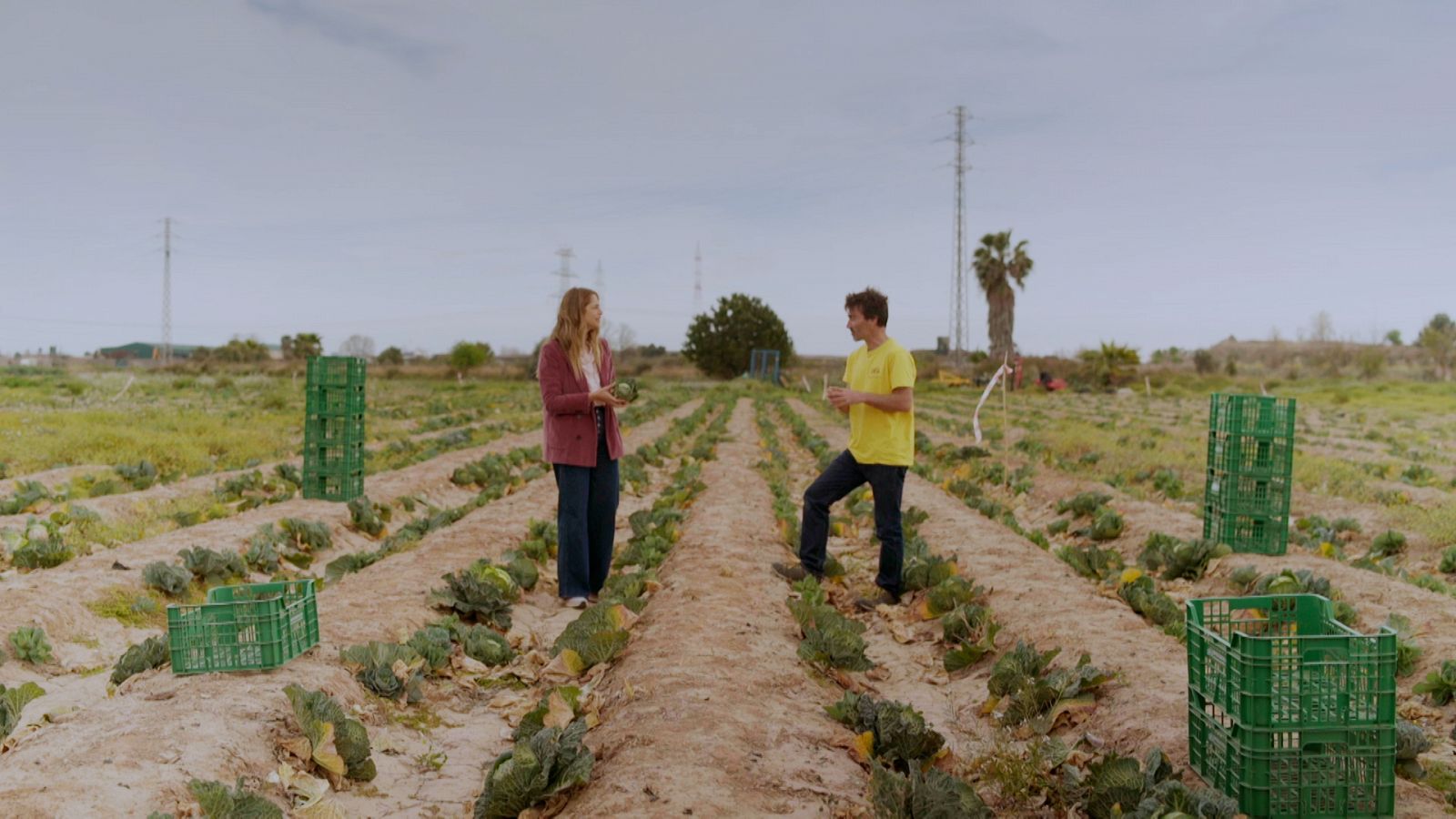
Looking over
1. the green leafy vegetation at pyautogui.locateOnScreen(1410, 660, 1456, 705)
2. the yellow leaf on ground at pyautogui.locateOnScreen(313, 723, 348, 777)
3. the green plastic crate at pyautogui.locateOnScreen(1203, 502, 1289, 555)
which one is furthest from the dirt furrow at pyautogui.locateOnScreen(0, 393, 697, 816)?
the green plastic crate at pyautogui.locateOnScreen(1203, 502, 1289, 555)

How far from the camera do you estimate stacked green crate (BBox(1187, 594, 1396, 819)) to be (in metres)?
3.64

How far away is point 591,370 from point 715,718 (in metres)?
2.82

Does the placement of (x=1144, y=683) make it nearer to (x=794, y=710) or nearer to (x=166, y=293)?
(x=794, y=710)

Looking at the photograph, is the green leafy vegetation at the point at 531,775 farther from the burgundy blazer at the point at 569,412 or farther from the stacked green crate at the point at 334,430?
the stacked green crate at the point at 334,430

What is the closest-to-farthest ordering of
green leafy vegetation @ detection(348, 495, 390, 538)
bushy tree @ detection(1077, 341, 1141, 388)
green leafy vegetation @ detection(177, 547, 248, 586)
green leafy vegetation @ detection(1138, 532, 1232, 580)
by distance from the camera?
green leafy vegetation @ detection(177, 547, 248, 586) < green leafy vegetation @ detection(1138, 532, 1232, 580) < green leafy vegetation @ detection(348, 495, 390, 538) < bushy tree @ detection(1077, 341, 1141, 388)

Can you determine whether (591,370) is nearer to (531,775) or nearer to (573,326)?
(573,326)

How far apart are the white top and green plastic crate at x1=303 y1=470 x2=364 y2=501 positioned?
6.03m

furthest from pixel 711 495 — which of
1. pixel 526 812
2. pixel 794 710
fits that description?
pixel 526 812

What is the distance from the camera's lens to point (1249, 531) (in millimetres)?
9117

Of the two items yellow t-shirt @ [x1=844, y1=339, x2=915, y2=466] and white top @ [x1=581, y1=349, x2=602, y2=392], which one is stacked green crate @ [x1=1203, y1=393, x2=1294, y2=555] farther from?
white top @ [x1=581, y1=349, x2=602, y2=392]

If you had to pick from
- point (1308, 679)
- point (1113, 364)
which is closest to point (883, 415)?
point (1308, 679)

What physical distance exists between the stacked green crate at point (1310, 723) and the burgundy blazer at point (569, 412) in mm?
3971

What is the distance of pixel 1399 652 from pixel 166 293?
2065 inches

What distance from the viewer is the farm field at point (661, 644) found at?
410cm
